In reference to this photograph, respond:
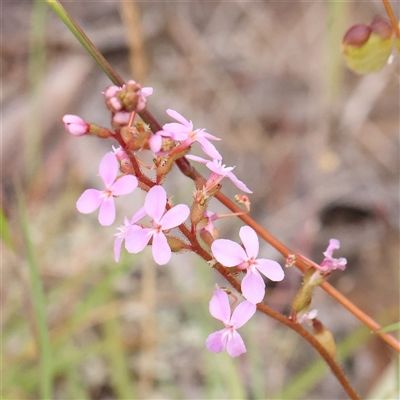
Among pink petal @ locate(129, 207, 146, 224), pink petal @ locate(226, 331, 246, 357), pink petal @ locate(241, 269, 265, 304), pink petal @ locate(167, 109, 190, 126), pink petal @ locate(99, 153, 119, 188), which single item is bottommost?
pink petal @ locate(226, 331, 246, 357)

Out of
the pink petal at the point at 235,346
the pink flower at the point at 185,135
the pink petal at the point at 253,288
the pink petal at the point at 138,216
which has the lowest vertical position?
the pink petal at the point at 235,346

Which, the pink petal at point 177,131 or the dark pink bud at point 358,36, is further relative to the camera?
the dark pink bud at point 358,36

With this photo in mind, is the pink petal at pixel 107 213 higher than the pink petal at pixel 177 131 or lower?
lower

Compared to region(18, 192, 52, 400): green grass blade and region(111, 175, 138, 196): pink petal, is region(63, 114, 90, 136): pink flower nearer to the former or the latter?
region(111, 175, 138, 196): pink petal

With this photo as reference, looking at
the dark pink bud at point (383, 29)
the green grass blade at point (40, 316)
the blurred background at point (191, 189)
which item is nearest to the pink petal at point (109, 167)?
the green grass blade at point (40, 316)

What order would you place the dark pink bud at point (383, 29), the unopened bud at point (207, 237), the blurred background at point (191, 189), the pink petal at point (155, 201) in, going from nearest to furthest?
1. the pink petal at point (155, 201)
2. the unopened bud at point (207, 237)
3. the dark pink bud at point (383, 29)
4. the blurred background at point (191, 189)

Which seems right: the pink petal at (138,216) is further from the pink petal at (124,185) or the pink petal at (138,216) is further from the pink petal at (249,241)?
the pink petal at (249,241)

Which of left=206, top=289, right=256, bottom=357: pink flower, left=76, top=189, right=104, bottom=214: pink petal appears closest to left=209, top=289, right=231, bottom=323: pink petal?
left=206, top=289, right=256, bottom=357: pink flower

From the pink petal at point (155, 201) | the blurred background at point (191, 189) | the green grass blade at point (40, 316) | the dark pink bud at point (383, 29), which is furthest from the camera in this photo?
the blurred background at point (191, 189)
